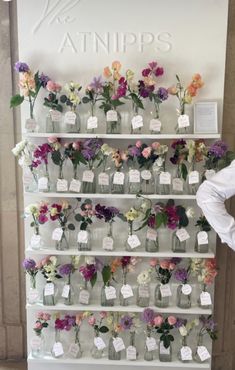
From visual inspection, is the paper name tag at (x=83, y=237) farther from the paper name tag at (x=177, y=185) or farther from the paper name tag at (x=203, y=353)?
the paper name tag at (x=203, y=353)

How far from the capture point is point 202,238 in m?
2.57

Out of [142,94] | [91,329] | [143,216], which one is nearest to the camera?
[142,94]

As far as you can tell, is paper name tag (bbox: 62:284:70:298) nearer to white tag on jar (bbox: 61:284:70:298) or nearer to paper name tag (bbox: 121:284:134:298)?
white tag on jar (bbox: 61:284:70:298)

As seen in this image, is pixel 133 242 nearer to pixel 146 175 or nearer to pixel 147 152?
pixel 146 175

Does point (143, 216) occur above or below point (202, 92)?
below

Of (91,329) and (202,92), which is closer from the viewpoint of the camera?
(202,92)

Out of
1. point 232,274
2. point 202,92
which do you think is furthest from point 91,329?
point 202,92

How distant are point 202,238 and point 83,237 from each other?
2.22 ft

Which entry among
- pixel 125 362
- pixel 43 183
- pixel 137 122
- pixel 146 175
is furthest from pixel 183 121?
pixel 125 362

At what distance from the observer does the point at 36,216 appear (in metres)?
2.59

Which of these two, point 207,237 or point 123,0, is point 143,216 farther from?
point 123,0

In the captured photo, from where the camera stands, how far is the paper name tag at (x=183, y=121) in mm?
2457

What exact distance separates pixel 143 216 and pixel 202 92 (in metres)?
0.78

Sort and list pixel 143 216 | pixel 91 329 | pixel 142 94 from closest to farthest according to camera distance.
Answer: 1. pixel 142 94
2. pixel 143 216
3. pixel 91 329
